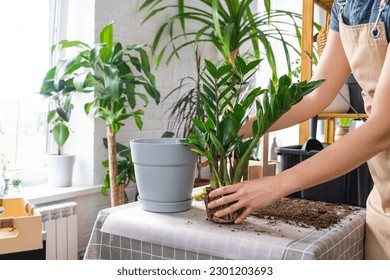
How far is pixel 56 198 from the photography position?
2.68 meters

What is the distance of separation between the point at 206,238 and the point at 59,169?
198 cm

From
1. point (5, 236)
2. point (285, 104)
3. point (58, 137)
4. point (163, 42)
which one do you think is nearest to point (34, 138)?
point (58, 137)

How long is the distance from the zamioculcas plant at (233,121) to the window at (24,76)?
1753 mm

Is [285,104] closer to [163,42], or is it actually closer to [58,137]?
[58,137]

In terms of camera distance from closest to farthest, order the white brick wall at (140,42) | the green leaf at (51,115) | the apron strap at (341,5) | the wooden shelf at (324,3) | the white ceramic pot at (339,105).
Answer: the apron strap at (341,5) < the white ceramic pot at (339,105) < the wooden shelf at (324,3) < the green leaf at (51,115) < the white brick wall at (140,42)

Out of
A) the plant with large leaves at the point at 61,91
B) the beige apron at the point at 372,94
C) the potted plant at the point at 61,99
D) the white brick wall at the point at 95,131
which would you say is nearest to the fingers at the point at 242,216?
the beige apron at the point at 372,94

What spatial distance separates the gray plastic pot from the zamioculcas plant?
51 mm

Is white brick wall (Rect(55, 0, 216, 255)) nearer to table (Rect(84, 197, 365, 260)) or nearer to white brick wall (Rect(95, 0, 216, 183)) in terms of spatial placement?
white brick wall (Rect(95, 0, 216, 183))

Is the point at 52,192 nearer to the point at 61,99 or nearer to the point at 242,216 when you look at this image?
the point at 61,99

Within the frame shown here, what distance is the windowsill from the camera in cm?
258

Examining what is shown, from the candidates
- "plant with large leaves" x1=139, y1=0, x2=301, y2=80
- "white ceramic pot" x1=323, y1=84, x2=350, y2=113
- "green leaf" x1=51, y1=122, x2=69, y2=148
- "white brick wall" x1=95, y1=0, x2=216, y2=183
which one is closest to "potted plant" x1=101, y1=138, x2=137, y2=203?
"white brick wall" x1=95, y1=0, x2=216, y2=183

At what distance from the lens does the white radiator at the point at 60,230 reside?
8.48 feet

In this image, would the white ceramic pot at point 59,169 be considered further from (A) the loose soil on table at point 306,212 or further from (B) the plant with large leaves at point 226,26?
(A) the loose soil on table at point 306,212

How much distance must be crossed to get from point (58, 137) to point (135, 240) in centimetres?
167
